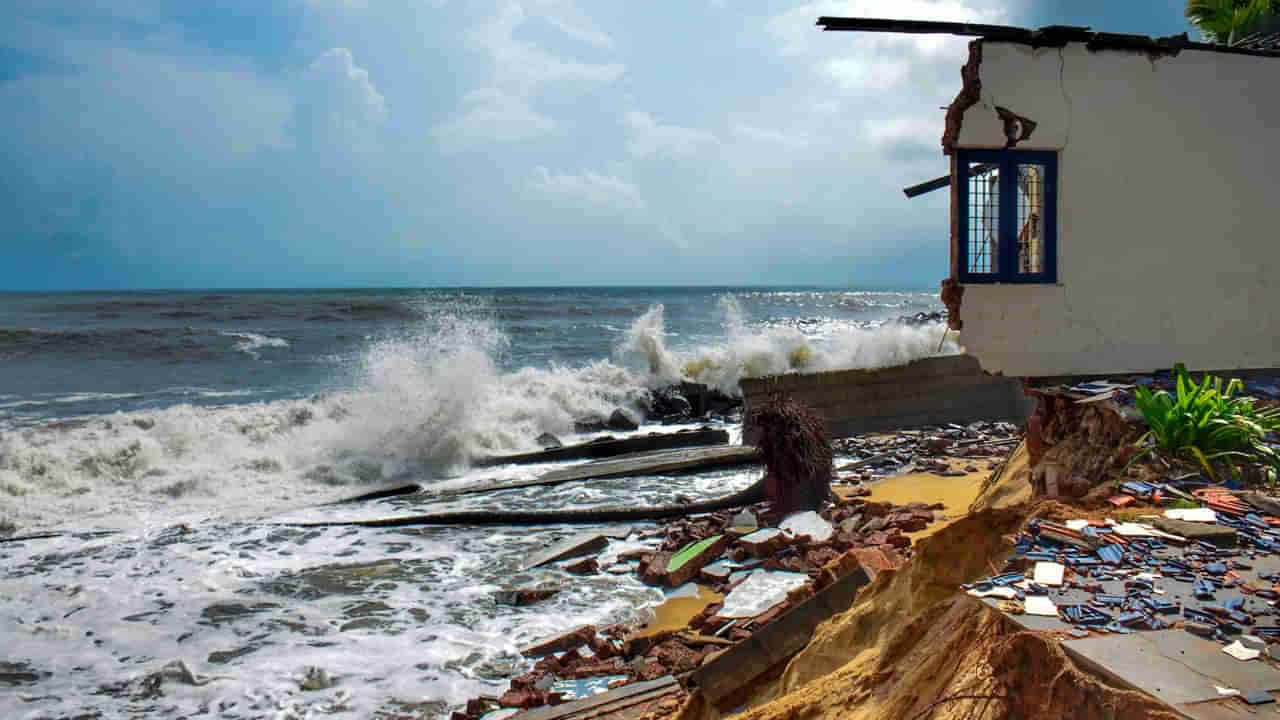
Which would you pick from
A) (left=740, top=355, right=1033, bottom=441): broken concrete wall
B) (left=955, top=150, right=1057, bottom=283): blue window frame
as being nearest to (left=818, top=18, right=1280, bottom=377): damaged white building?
(left=955, top=150, right=1057, bottom=283): blue window frame

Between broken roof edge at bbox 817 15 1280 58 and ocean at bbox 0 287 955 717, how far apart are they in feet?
15.8

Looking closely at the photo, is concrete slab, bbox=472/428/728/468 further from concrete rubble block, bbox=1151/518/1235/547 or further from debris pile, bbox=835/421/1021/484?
concrete rubble block, bbox=1151/518/1235/547

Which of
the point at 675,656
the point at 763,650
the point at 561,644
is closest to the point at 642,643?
the point at 675,656

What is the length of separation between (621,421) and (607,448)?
9.06ft

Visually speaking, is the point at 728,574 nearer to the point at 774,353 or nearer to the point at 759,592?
the point at 759,592

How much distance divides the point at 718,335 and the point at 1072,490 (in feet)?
105

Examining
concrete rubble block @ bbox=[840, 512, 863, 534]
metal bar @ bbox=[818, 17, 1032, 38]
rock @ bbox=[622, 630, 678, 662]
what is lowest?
rock @ bbox=[622, 630, 678, 662]

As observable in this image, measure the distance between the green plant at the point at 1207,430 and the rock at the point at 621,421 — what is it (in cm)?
1056

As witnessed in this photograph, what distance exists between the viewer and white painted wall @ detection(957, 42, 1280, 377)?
6719 mm

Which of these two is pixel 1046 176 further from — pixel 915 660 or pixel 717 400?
pixel 717 400

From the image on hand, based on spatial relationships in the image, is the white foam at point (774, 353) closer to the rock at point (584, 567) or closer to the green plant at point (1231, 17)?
the rock at point (584, 567)

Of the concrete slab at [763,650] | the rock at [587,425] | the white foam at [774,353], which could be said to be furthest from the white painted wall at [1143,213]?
the rock at [587,425]

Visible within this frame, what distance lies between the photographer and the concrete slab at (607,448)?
12.5m

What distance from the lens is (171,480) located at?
1129cm
